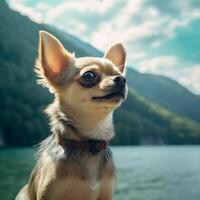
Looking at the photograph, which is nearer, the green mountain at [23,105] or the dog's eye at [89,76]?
the dog's eye at [89,76]

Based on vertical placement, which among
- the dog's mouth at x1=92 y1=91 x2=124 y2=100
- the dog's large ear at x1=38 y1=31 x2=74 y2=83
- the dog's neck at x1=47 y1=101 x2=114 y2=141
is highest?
the dog's large ear at x1=38 y1=31 x2=74 y2=83

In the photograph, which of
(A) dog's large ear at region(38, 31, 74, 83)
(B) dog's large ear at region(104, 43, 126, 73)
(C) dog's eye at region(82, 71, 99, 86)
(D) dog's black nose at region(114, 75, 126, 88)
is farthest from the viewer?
(B) dog's large ear at region(104, 43, 126, 73)

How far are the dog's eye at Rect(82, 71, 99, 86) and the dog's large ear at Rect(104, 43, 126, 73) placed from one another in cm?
110

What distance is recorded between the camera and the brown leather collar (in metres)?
6.66

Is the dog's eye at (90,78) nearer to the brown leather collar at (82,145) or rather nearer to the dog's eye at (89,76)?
the dog's eye at (89,76)

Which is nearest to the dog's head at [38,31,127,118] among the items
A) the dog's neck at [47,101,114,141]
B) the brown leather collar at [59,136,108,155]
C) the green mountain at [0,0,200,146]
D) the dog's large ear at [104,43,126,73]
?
the dog's neck at [47,101,114,141]

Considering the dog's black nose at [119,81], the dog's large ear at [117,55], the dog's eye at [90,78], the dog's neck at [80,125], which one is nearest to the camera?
the dog's black nose at [119,81]

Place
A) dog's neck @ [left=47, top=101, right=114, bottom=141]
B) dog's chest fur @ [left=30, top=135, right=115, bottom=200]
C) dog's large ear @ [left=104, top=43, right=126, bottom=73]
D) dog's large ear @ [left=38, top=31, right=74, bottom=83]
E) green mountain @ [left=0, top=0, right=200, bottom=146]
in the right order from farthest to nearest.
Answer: green mountain @ [left=0, top=0, right=200, bottom=146] → dog's large ear @ [left=104, top=43, right=126, bottom=73] → dog's large ear @ [left=38, top=31, right=74, bottom=83] → dog's neck @ [left=47, top=101, right=114, bottom=141] → dog's chest fur @ [left=30, top=135, right=115, bottom=200]

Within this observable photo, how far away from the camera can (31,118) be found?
135375mm

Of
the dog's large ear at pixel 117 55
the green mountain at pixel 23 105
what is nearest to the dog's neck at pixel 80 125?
the dog's large ear at pixel 117 55

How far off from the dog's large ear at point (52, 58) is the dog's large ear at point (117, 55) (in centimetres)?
74

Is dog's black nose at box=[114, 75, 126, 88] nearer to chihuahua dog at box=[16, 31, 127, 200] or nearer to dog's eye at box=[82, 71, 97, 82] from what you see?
chihuahua dog at box=[16, 31, 127, 200]

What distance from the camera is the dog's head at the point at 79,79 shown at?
6500 millimetres

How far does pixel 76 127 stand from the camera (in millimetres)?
6844
